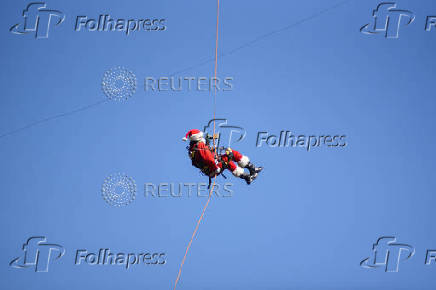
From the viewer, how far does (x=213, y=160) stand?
49.4ft

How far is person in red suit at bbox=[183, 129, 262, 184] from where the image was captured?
1497 cm

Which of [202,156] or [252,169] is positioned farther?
[252,169]

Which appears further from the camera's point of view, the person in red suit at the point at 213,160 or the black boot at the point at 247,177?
the black boot at the point at 247,177

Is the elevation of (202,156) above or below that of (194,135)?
below

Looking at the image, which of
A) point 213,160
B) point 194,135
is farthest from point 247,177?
point 194,135

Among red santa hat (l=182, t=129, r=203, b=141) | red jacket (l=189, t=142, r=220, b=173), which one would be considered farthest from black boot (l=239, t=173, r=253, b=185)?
red santa hat (l=182, t=129, r=203, b=141)

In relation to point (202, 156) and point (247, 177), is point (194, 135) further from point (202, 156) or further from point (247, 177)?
point (247, 177)

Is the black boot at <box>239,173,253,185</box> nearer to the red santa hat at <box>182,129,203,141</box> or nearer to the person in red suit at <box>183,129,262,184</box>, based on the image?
the person in red suit at <box>183,129,262,184</box>

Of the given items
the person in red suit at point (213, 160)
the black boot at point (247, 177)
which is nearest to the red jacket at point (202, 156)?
the person in red suit at point (213, 160)

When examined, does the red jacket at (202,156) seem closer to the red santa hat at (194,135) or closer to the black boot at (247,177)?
the red santa hat at (194,135)

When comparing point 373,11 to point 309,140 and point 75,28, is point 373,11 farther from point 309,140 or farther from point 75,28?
point 75,28

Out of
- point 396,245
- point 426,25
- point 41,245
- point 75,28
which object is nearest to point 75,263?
point 41,245

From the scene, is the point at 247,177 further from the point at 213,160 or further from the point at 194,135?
the point at 194,135

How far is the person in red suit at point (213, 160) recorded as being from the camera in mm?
14969
